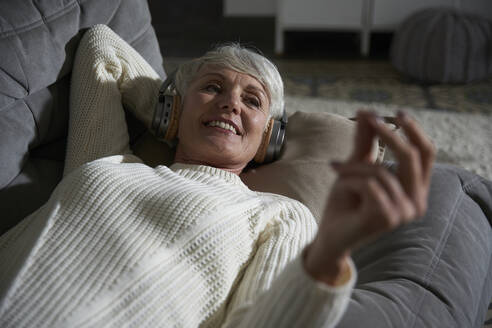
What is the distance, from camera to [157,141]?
4.67ft

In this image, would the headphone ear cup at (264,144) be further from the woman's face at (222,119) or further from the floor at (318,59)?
the floor at (318,59)

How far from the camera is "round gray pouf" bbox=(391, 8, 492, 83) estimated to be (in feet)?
9.93

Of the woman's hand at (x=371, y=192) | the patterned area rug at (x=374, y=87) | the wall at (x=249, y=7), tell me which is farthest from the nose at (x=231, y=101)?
the wall at (x=249, y=7)

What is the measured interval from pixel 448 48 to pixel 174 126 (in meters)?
2.19

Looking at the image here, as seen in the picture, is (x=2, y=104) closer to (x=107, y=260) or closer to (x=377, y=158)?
(x=107, y=260)

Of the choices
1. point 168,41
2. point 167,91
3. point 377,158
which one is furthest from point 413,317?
point 168,41

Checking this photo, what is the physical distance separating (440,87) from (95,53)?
2316 mm

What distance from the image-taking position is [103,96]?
1271 millimetres

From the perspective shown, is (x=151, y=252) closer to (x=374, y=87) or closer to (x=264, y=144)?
(x=264, y=144)

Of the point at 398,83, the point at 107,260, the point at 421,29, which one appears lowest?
the point at 398,83

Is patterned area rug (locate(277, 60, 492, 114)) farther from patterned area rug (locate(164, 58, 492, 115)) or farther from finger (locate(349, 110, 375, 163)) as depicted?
finger (locate(349, 110, 375, 163))

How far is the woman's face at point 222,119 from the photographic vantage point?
3.93ft

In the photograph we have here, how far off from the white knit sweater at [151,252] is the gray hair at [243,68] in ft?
0.88

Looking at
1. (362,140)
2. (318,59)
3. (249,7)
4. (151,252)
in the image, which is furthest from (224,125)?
(249,7)
